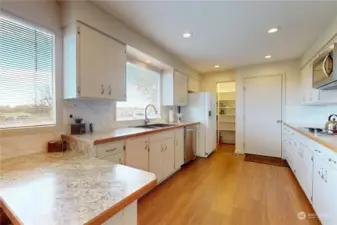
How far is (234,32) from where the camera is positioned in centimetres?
250

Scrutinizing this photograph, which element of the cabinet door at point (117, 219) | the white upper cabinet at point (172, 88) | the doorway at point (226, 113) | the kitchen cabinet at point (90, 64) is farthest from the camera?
the doorway at point (226, 113)

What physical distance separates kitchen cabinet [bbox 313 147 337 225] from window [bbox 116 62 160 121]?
8.31 feet

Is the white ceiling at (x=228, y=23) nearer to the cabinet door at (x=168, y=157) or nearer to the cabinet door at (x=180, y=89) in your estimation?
the cabinet door at (x=180, y=89)

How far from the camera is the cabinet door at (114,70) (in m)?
2.01

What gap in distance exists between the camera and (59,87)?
1.79 m

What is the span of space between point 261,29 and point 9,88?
3.10 m

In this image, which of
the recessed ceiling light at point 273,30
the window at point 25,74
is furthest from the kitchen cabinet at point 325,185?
the window at point 25,74

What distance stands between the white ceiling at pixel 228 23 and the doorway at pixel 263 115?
3.25ft

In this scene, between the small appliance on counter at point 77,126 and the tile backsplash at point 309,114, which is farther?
A: the tile backsplash at point 309,114

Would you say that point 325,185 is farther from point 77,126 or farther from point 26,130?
point 26,130

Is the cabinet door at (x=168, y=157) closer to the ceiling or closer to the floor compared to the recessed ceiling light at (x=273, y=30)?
closer to the floor

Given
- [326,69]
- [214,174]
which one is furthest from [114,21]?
[214,174]

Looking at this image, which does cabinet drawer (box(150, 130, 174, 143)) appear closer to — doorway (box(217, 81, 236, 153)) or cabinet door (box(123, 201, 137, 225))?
cabinet door (box(123, 201, 137, 225))

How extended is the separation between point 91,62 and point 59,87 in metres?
0.44
